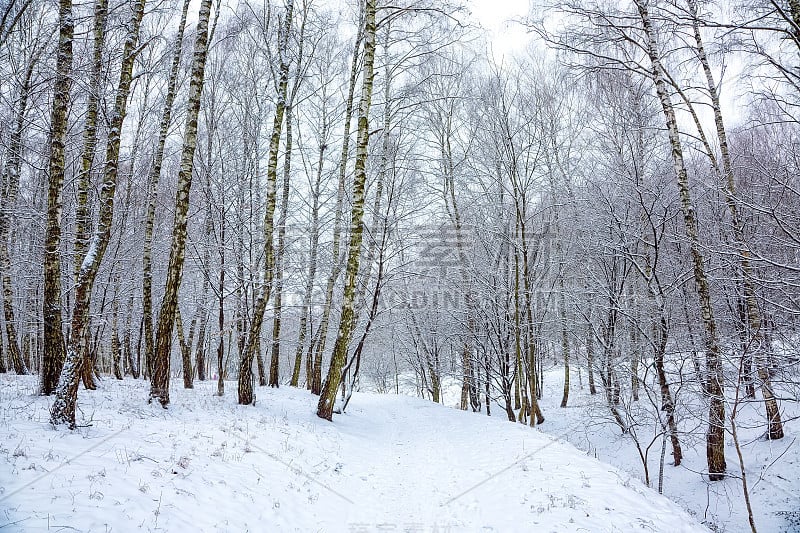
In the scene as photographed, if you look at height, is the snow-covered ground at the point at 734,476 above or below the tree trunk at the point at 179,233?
below

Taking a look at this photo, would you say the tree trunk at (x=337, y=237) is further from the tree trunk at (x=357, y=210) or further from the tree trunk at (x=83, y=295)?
the tree trunk at (x=83, y=295)

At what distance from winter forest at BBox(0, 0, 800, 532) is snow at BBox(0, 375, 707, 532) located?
4 cm

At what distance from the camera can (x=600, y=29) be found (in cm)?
797

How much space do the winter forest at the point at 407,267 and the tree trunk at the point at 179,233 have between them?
0.16 feet

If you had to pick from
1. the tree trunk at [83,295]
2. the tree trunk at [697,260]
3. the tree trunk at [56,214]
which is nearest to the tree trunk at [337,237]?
the tree trunk at [56,214]

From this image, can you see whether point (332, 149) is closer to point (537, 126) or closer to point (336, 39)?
point (336, 39)

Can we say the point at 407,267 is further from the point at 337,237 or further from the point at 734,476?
the point at 734,476

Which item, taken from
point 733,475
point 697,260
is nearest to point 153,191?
point 697,260

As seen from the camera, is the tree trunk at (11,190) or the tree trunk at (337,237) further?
the tree trunk at (337,237)

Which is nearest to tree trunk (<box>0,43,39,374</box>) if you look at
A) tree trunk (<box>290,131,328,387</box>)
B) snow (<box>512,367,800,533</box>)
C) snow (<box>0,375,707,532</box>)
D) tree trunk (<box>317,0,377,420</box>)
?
snow (<box>0,375,707,532</box>)

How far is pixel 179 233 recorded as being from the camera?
25.6 ft

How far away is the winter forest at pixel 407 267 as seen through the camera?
16.5 ft

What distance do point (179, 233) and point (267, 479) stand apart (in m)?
4.93

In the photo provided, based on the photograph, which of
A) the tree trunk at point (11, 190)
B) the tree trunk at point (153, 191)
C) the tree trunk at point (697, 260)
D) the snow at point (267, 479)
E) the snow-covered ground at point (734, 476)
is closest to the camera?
the snow at point (267, 479)
